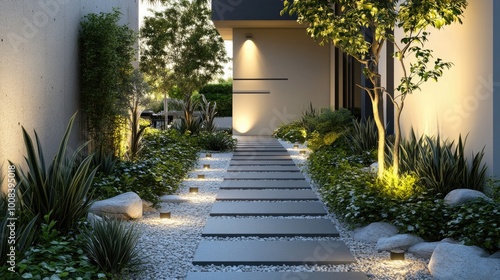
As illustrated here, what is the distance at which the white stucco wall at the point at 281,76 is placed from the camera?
17438 millimetres

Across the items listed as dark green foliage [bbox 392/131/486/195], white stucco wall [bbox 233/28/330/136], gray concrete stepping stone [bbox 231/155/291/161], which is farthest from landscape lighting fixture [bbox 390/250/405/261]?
white stucco wall [bbox 233/28/330/136]

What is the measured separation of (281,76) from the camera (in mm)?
17500

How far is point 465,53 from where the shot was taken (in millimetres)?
6477

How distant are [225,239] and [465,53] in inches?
126

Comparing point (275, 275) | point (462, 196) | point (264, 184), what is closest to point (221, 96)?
point (264, 184)

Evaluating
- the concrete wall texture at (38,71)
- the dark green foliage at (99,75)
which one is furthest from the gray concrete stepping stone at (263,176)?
the concrete wall texture at (38,71)

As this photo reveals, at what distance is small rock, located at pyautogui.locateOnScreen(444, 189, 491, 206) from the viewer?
545 cm

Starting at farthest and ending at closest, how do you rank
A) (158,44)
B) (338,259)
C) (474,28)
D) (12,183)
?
(158,44) < (474,28) < (12,183) < (338,259)

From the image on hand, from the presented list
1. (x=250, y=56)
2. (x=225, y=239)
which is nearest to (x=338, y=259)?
(x=225, y=239)

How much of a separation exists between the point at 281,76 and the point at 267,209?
1130 centimetres

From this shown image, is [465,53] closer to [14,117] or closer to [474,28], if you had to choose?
[474,28]

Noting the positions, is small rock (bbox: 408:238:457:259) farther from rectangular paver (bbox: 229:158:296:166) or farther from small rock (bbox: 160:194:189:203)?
rectangular paver (bbox: 229:158:296:166)

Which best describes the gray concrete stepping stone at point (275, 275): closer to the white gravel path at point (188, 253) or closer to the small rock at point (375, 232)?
the white gravel path at point (188, 253)

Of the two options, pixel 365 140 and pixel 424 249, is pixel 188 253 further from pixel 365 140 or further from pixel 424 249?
pixel 365 140
